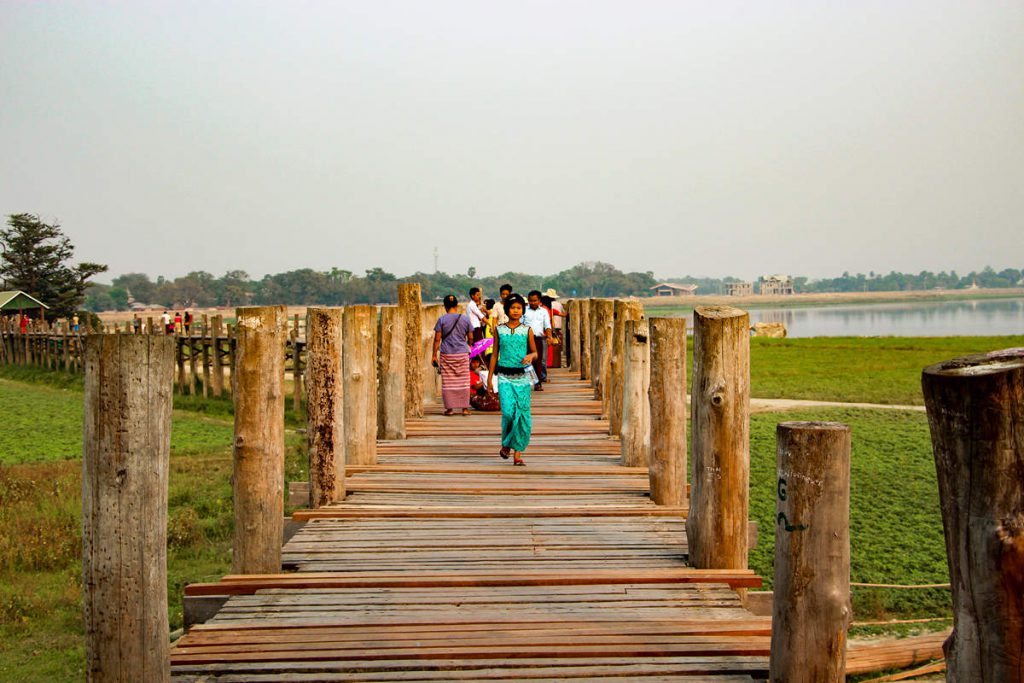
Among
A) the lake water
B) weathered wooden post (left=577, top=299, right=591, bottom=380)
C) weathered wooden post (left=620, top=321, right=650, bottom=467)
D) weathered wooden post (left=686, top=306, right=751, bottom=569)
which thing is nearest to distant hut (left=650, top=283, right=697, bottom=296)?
the lake water

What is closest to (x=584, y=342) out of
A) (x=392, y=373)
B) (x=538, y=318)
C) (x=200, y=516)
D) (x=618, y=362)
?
(x=538, y=318)

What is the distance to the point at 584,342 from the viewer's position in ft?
54.3

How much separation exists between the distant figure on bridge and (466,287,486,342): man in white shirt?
0.83m

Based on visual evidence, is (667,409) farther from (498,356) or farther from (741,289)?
(741,289)

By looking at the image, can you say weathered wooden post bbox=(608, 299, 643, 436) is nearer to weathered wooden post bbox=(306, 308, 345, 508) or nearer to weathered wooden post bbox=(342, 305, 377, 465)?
weathered wooden post bbox=(342, 305, 377, 465)

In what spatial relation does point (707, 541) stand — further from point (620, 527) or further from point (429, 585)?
point (429, 585)

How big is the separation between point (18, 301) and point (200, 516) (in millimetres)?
39689

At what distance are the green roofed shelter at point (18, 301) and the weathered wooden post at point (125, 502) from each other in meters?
45.5

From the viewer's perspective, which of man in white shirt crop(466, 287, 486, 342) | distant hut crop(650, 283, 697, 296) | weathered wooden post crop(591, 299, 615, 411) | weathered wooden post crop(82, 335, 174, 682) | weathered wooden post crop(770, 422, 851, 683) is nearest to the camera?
weathered wooden post crop(82, 335, 174, 682)

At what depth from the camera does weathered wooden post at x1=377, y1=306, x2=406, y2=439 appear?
364 inches

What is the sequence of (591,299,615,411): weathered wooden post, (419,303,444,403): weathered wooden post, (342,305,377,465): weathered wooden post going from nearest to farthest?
(342,305,377,465): weathered wooden post, (591,299,615,411): weathered wooden post, (419,303,444,403): weathered wooden post

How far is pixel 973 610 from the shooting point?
2293 millimetres

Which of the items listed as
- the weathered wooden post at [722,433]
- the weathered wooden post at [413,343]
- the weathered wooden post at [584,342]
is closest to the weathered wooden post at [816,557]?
the weathered wooden post at [722,433]

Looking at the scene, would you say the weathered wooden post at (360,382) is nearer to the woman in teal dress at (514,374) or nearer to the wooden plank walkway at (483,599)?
the wooden plank walkway at (483,599)
